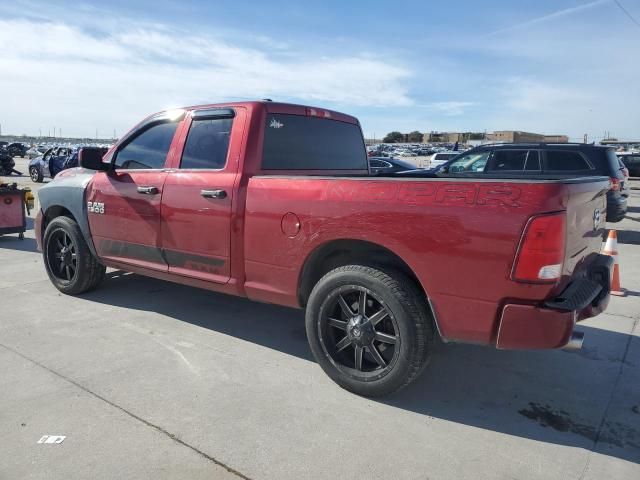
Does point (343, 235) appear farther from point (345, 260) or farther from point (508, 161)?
point (508, 161)

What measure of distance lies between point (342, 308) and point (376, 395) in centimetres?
59

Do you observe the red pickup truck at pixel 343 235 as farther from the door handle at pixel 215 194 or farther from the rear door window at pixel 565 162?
the rear door window at pixel 565 162

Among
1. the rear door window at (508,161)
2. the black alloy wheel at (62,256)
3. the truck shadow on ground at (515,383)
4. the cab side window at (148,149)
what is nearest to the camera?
the truck shadow on ground at (515,383)

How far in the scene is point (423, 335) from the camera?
2971 mm

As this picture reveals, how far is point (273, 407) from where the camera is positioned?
3098 mm

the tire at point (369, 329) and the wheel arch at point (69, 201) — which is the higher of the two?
the wheel arch at point (69, 201)

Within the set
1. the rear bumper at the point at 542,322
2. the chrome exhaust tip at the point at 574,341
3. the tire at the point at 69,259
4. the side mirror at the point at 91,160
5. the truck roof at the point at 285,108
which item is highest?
the truck roof at the point at 285,108

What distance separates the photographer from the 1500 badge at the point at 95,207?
4.75m

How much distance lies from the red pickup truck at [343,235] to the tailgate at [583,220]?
15 mm

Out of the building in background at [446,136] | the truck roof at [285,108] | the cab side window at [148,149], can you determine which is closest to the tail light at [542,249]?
the truck roof at [285,108]

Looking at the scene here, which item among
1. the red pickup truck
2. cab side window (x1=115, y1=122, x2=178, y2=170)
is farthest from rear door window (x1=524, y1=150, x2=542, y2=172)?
cab side window (x1=115, y1=122, x2=178, y2=170)

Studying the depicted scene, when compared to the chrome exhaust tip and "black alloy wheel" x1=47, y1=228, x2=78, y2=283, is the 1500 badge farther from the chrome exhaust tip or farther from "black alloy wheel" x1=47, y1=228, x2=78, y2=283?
the chrome exhaust tip

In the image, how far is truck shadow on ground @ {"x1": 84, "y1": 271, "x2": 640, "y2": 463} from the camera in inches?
115

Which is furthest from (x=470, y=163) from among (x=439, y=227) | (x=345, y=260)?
(x=439, y=227)
